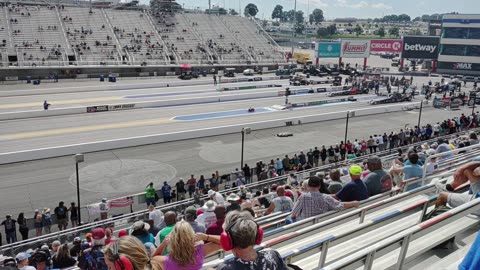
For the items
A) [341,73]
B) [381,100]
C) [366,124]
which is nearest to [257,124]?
[366,124]

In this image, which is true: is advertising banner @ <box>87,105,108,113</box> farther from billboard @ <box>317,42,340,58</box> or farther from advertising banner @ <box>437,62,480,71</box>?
advertising banner @ <box>437,62,480,71</box>

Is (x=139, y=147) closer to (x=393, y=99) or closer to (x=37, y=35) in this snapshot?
(x=393, y=99)

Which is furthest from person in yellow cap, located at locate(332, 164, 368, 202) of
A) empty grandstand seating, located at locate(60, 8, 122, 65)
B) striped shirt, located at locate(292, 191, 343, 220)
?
empty grandstand seating, located at locate(60, 8, 122, 65)

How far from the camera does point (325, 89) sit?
155 feet

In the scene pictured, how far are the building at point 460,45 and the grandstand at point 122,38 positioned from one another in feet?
85.0

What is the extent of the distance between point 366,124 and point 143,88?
23.9 meters

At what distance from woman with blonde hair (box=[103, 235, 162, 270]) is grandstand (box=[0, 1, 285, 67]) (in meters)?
52.9

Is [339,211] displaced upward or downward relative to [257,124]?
upward

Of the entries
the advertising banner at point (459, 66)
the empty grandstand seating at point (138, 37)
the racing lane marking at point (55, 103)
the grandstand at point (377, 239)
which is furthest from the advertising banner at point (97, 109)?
the advertising banner at point (459, 66)

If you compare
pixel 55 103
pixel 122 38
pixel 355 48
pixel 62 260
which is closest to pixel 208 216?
pixel 62 260

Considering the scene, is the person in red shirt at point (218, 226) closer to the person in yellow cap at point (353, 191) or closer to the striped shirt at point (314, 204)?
the striped shirt at point (314, 204)

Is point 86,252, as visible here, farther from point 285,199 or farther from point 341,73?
point 341,73

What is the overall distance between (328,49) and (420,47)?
14784 millimetres

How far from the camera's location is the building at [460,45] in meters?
66.4
